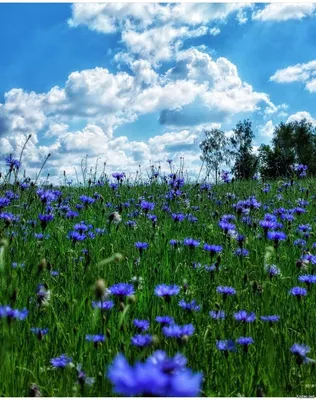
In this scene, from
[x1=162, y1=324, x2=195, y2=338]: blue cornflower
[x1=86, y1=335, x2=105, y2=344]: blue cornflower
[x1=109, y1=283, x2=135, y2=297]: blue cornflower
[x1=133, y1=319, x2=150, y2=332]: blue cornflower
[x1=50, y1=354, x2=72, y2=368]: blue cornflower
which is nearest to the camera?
[x1=162, y1=324, x2=195, y2=338]: blue cornflower

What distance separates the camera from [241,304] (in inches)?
126

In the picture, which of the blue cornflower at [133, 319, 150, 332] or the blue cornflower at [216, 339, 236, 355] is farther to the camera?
the blue cornflower at [133, 319, 150, 332]

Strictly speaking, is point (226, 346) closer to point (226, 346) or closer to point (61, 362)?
point (226, 346)

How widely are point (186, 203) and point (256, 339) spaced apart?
13.6 ft

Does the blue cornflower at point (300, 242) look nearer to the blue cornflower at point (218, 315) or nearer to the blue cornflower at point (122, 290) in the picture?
the blue cornflower at point (218, 315)

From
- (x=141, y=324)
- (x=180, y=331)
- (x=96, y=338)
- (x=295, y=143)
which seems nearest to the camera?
(x=180, y=331)

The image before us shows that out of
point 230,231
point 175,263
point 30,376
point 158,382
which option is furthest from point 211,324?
point 158,382

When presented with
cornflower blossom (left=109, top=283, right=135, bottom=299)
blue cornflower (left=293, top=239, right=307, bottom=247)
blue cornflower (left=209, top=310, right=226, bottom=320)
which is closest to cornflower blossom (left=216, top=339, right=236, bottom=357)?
blue cornflower (left=209, top=310, right=226, bottom=320)

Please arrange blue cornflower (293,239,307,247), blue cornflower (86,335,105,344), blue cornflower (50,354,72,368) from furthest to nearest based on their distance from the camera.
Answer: blue cornflower (293,239,307,247) → blue cornflower (86,335,105,344) → blue cornflower (50,354,72,368)

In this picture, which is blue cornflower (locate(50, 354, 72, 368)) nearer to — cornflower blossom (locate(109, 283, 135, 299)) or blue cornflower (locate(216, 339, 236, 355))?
cornflower blossom (locate(109, 283, 135, 299))

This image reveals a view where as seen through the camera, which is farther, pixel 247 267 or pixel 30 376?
pixel 247 267

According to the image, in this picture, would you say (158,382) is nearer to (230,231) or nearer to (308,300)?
(308,300)

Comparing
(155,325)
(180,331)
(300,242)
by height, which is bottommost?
(155,325)

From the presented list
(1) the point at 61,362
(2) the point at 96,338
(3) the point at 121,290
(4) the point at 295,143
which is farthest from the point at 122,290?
(4) the point at 295,143
